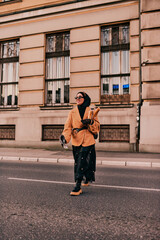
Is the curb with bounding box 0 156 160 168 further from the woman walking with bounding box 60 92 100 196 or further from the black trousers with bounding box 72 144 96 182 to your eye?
the woman walking with bounding box 60 92 100 196

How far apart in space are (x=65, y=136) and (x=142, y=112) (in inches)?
281

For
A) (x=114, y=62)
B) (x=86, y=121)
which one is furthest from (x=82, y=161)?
(x=114, y=62)

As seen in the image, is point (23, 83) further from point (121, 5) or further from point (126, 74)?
point (121, 5)

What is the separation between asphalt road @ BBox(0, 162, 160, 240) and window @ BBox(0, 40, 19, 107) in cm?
932

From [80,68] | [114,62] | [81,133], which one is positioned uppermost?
[114,62]

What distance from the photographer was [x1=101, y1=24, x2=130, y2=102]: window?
12.3 meters

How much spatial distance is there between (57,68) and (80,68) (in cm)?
165

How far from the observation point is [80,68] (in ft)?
41.4

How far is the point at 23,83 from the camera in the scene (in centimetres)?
1374

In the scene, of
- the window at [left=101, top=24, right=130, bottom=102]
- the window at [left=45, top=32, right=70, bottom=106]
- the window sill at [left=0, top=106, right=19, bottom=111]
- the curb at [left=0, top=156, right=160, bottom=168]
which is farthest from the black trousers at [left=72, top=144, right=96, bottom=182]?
the window sill at [left=0, top=106, right=19, bottom=111]

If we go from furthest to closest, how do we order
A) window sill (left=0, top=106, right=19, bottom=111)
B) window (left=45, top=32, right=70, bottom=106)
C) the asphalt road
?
window sill (left=0, top=106, right=19, bottom=111), window (left=45, top=32, right=70, bottom=106), the asphalt road

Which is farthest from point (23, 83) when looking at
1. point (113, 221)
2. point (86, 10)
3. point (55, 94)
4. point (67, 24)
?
point (113, 221)

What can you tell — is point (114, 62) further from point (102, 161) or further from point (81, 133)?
point (81, 133)

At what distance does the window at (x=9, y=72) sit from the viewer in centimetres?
1438
